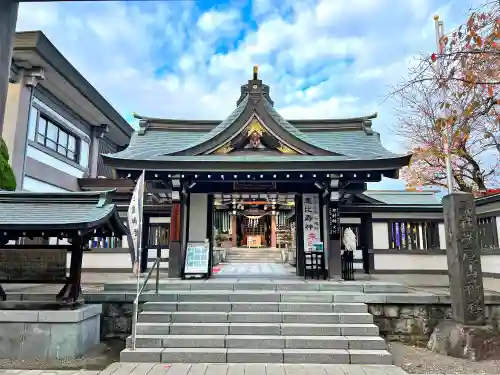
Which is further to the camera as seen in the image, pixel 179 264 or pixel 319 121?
pixel 319 121

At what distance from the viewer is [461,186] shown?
16078 millimetres

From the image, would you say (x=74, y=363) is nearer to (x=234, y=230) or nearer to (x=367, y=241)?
(x=367, y=241)

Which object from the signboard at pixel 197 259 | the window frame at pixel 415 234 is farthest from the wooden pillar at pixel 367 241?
the signboard at pixel 197 259

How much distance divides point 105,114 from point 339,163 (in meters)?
12.8

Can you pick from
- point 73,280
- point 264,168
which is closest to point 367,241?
point 264,168

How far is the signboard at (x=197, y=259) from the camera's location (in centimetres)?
1099

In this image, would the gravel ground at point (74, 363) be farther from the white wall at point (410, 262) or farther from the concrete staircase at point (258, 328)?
the white wall at point (410, 262)

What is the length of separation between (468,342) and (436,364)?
0.91 meters

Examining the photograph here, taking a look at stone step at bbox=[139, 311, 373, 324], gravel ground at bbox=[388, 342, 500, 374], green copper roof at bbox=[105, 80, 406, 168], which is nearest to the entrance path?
stone step at bbox=[139, 311, 373, 324]

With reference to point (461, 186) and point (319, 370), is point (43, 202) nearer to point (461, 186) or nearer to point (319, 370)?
point (319, 370)

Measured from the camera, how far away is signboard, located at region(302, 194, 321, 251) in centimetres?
1198

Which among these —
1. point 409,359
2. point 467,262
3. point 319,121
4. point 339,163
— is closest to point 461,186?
point 319,121

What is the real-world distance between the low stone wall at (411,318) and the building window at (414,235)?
4.82m

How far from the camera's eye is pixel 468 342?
6.87 m
